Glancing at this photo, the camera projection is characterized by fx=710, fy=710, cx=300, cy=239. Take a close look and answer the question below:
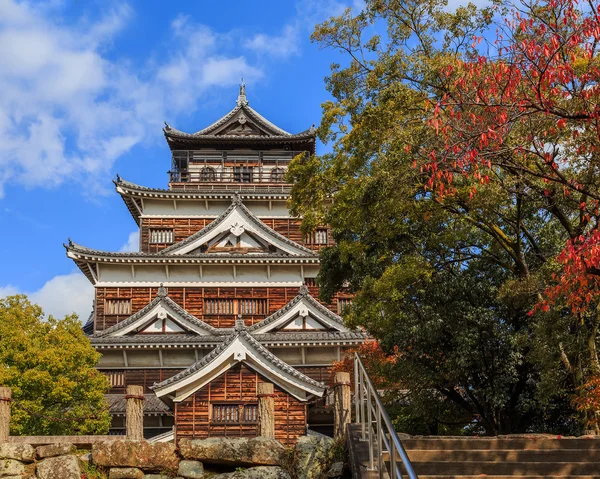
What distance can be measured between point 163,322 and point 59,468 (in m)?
17.9

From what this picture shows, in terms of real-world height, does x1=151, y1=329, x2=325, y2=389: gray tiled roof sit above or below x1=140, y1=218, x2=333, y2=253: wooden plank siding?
below

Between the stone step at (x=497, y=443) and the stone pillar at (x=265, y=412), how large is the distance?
4.81 meters

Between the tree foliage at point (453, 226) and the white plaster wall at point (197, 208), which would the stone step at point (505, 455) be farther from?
the white plaster wall at point (197, 208)

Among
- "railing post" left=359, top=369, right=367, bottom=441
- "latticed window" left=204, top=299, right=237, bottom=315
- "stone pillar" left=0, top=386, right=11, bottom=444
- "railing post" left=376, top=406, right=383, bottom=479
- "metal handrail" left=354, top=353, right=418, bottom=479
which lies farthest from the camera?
"latticed window" left=204, top=299, right=237, bottom=315

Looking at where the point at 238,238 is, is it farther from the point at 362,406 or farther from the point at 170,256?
the point at 362,406

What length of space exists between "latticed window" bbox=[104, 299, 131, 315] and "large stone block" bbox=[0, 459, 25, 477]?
65.2ft

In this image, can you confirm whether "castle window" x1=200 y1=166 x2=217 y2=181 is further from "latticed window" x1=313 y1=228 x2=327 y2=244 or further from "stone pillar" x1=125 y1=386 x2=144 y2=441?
"stone pillar" x1=125 y1=386 x2=144 y2=441

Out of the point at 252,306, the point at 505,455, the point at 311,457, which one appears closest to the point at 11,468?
the point at 311,457

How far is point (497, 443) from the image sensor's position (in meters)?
8.86

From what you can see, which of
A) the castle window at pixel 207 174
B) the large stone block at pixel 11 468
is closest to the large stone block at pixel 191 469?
the large stone block at pixel 11 468

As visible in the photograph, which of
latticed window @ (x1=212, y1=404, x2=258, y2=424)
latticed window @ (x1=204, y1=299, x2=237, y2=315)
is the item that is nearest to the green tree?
latticed window @ (x1=212, y1=404, x2=258, y2=424)

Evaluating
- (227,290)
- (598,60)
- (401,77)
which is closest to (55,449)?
(401,77)

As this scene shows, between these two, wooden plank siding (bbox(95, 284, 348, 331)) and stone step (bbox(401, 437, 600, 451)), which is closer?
stone step (bbox(401, 437, 600, 451))

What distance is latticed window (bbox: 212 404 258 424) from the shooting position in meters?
22.7
